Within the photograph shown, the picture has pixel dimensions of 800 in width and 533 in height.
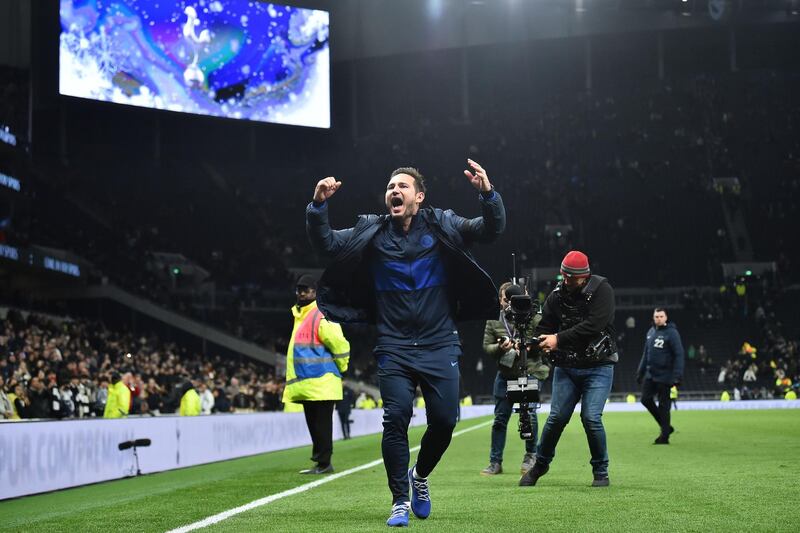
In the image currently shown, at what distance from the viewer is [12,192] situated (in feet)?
128

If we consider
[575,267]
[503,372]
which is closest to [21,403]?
[503,372]

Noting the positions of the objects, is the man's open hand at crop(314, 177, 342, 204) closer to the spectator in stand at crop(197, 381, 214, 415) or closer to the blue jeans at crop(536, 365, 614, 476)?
the blue jeans at crop(536, 365, 614, 476)

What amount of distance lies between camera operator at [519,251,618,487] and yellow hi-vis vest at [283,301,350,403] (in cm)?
319

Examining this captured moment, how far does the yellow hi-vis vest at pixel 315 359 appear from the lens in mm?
12328

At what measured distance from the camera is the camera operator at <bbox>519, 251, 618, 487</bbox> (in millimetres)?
9500

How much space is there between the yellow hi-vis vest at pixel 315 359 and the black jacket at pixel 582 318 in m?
3.22

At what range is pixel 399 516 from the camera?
271 inches

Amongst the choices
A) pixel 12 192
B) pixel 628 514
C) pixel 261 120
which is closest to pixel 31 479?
Result: pixel 628 514

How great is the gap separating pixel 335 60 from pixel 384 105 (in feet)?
22.5

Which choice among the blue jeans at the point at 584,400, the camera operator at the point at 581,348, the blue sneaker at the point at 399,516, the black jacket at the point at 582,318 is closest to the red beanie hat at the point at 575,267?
the camera operator at the point at 581,348

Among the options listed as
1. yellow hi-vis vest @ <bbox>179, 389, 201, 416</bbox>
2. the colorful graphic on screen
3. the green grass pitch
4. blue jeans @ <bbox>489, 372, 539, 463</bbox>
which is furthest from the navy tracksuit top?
the colorful graphic on screen

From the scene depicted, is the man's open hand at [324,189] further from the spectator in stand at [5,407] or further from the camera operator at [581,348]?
the spectator in stand at [5,407]

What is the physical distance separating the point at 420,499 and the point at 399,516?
0.54 meters

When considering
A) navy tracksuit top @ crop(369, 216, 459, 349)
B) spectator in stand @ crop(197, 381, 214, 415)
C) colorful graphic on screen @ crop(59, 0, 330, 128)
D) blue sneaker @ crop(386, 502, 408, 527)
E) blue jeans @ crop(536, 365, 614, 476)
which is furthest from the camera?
colorful graphic on screen @ crop(59, 0, 330, 128)
